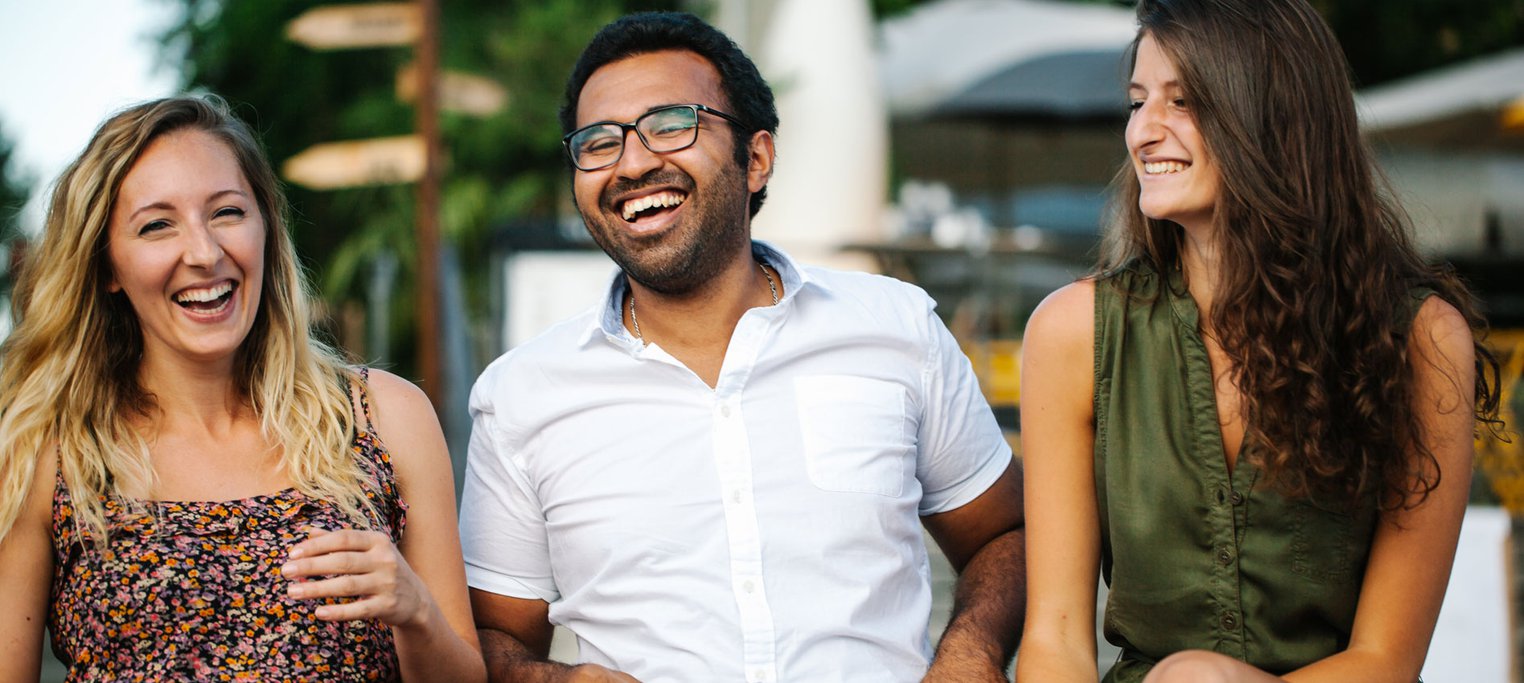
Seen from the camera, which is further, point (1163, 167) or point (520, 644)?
point (520, 644)

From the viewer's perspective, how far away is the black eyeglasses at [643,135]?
8.91ft

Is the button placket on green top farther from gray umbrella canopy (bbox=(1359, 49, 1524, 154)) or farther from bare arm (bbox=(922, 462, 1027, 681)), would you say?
gray umbrella canopy (bbox=(1359, 49, 1524, 154))

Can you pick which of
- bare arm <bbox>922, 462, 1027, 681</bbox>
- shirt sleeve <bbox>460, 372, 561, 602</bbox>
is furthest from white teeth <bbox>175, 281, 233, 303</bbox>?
bare arm <bbox>922, 462, 1027, 681</bbox>

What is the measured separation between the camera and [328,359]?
267cm

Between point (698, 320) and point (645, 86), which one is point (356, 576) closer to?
point (698, 320)

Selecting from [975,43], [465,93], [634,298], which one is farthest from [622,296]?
[975,43]

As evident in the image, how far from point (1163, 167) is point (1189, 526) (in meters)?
0.58

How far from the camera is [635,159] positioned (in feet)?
8.81

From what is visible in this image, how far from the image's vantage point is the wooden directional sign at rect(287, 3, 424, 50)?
8.02 meters

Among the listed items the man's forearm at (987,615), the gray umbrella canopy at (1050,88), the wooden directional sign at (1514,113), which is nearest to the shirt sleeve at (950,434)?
the man's forearm at (987,615)

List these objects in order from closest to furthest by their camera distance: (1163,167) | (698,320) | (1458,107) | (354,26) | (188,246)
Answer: (1163,167) → (188,246) → (698,320) → (354,26) → (1458,107)

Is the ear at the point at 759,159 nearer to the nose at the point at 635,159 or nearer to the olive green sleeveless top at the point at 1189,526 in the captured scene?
the nose at the point at 635,159

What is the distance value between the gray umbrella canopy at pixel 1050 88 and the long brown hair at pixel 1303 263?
6420 mm

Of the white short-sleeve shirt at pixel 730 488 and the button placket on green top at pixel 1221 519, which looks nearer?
the button placket on green top at pixel 1221 519
